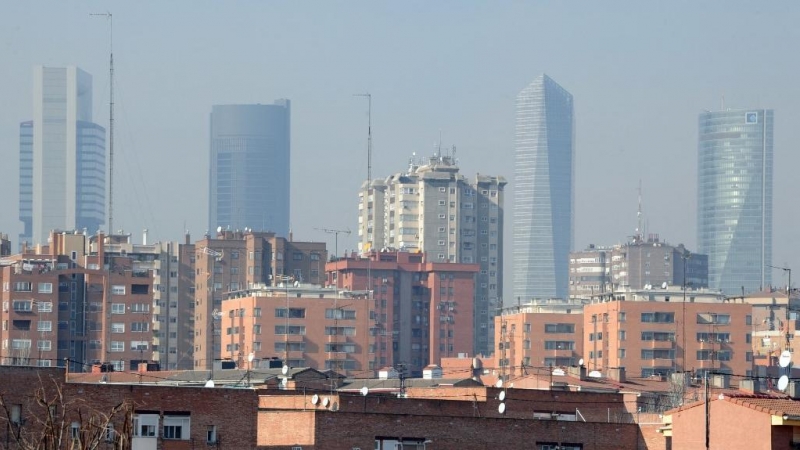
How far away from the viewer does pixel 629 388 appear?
124375 mm

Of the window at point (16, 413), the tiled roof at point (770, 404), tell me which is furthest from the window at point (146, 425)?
the tiled roof at point (770, 404)

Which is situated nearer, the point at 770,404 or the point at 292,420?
the point at 770,404

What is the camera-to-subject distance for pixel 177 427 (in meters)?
66.9

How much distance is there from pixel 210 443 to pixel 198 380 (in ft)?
122

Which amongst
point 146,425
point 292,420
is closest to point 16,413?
point 146,425

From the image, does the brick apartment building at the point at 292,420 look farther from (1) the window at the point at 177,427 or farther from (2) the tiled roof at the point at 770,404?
(2) the tiled roof at the point at 770,404

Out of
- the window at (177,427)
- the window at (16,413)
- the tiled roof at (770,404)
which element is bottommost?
the window at (177,427)

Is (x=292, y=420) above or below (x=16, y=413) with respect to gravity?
below

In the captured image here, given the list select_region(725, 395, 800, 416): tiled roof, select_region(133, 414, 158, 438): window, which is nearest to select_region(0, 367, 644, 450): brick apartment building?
select_region(133, 414, 158, 438): window

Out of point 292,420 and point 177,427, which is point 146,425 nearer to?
point 177,427

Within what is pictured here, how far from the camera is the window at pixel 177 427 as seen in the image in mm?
66875

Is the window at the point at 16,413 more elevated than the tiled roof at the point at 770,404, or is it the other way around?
the tiled roof at the point at 770,404

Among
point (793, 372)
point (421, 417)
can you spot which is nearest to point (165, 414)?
point (421, 417)

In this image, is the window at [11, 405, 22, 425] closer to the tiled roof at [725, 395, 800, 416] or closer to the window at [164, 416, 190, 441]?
the window at [164, 416, 190, 441]
